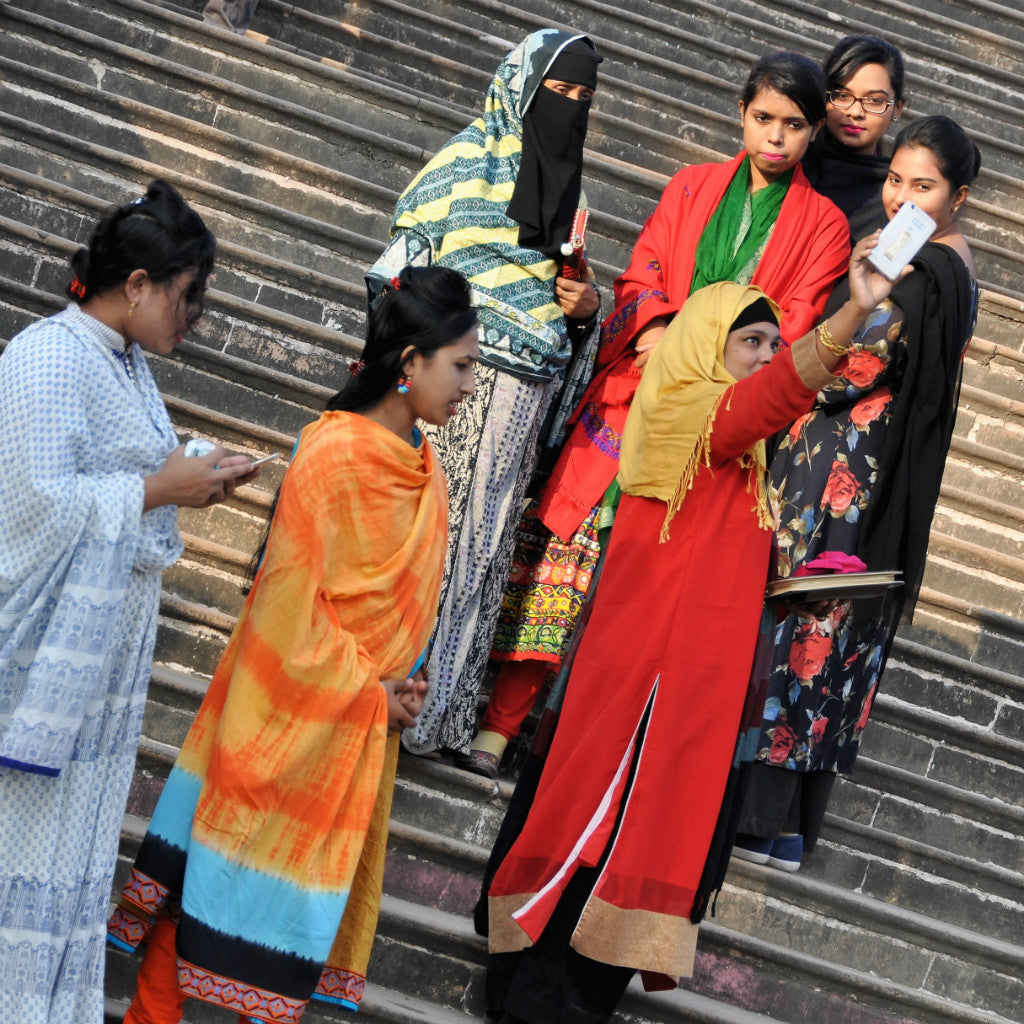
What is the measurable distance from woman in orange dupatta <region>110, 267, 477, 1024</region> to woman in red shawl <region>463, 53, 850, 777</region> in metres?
1.04

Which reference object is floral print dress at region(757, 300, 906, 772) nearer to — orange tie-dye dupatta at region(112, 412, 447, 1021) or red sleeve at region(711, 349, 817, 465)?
red sleeve at region(711, 349, 817, 465)

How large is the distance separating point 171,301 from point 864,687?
7.44 ft

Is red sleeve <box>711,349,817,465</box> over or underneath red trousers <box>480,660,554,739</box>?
over

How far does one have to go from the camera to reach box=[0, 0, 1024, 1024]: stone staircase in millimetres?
3559

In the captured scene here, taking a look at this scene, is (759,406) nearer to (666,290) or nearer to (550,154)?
(666,290)

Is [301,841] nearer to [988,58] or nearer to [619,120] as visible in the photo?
[619,120]

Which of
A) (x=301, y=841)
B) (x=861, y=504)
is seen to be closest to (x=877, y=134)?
(x=861, y=504)


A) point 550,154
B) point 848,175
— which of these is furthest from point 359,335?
point 848,175

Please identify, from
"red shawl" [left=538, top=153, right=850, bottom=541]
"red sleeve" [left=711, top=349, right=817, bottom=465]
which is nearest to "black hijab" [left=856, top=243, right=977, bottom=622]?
"red shawl" [left=538, top=153, right=850, bottom=541]

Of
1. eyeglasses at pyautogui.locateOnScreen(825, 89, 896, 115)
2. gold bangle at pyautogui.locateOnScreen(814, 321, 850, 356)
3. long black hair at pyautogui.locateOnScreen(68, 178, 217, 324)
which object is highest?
eyeglasses at pyautogui.locateOnScreen(825, 89, 896, 115)

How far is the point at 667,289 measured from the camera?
3.90 metres

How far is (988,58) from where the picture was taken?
8.02 meters

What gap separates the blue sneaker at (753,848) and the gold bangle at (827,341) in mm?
1654

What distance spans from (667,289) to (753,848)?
1.60 meters
